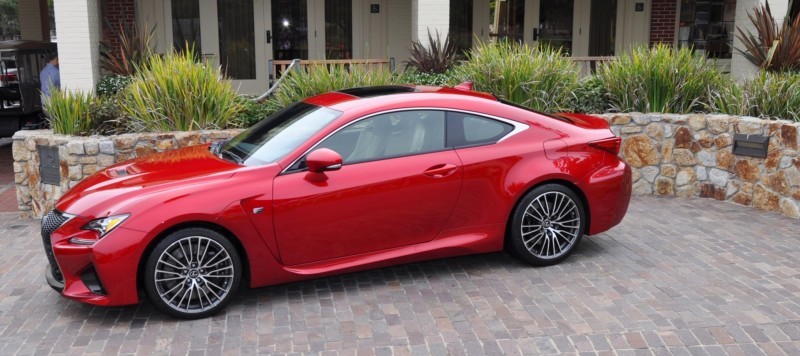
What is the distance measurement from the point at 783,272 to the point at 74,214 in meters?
5.54

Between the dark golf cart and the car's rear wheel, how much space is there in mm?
9724

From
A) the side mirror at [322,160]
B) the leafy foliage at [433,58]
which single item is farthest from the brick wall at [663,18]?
the side mirror at [322,160]

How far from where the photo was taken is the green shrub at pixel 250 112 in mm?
9289

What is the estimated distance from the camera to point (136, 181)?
222 inches

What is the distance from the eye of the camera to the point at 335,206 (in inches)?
223

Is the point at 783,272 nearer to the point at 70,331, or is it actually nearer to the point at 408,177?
the point at 408,177

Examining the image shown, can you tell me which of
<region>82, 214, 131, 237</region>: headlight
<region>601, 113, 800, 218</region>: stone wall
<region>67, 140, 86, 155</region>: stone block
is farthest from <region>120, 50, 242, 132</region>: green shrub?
<region>601, 113, 800, 218</region>: stone wall

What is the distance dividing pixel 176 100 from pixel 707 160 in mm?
6175

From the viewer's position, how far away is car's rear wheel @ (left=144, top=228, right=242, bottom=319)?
17.3 feet

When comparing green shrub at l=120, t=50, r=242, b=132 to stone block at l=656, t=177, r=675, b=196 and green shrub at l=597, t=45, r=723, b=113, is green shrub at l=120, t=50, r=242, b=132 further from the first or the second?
stone block at l=656, t=177, r=675, b=196

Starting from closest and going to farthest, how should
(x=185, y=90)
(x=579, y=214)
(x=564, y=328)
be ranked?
1. (x=564, y=328)
2. (x=579, y=214)
3. (x=185, y=90)

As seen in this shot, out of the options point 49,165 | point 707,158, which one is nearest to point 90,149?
point 49,165

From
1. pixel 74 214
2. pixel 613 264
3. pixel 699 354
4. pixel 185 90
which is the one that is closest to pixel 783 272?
pixel 613 264

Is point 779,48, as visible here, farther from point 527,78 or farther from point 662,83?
point 527,78
